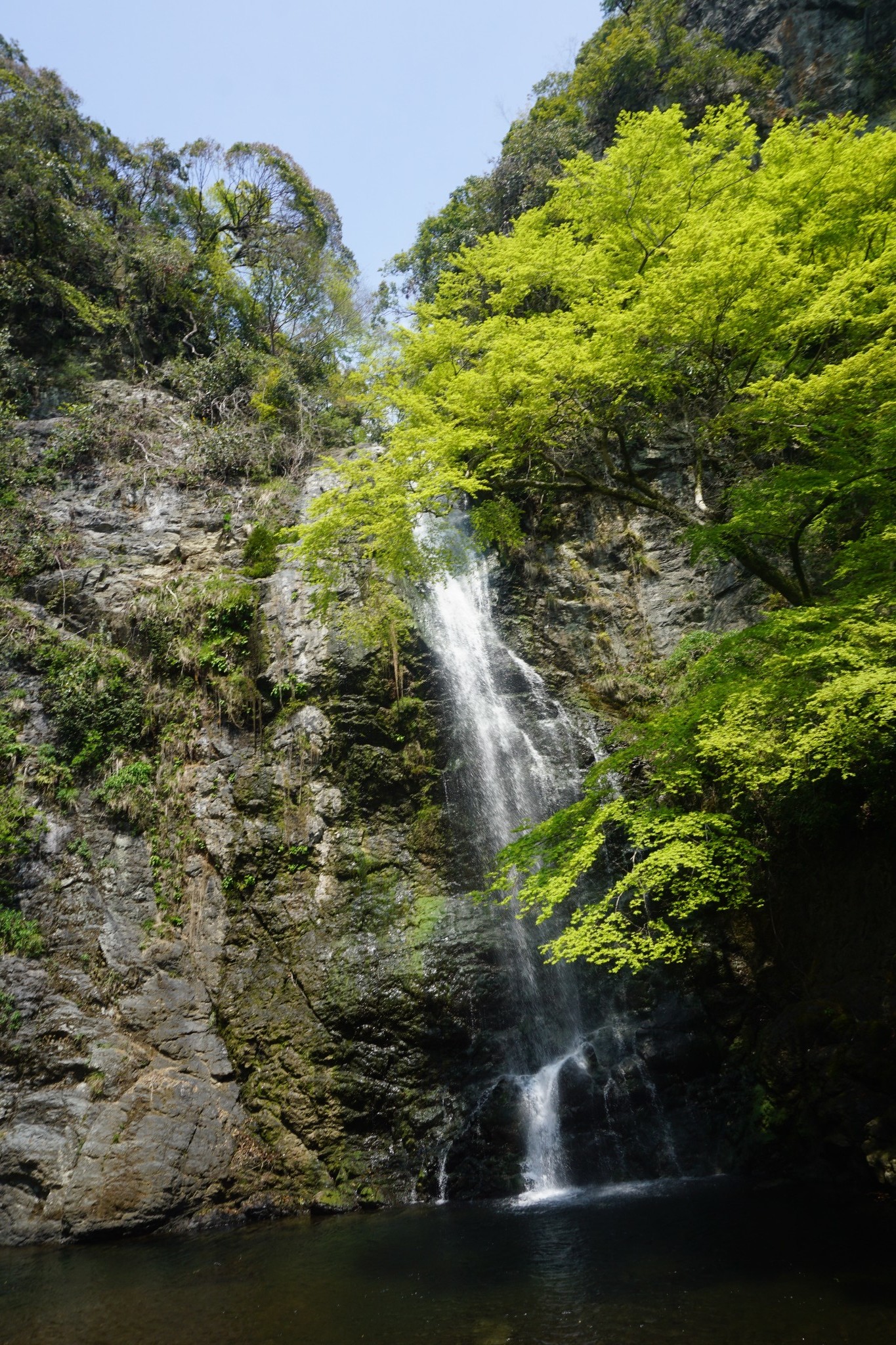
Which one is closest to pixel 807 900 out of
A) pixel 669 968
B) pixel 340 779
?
pixel 669 968

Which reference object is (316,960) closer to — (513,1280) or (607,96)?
(513,1280)

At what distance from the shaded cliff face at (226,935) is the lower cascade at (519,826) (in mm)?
536

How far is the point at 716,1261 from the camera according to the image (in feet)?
20.4

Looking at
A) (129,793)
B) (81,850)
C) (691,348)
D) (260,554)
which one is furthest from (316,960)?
(691,348)

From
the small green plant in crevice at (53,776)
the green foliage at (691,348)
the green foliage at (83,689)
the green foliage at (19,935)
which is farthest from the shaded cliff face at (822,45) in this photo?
the green foliage at (19,935)

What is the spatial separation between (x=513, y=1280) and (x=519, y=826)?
5.54 m

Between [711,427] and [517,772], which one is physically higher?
[711,427]

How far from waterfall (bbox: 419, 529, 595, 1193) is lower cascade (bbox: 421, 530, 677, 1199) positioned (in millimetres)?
16

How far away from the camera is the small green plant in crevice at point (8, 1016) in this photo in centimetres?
991

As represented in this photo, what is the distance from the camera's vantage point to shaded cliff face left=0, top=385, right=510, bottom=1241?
9.59m

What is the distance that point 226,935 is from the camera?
1158cm

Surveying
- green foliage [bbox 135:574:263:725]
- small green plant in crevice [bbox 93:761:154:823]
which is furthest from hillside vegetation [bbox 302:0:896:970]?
small green plant in crevice [bbox 93:761:154:823]

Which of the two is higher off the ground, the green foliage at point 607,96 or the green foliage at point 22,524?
the green foliage at point 607,96

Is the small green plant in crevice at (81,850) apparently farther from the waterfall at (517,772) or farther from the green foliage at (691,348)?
the green foliage at (691,348)
